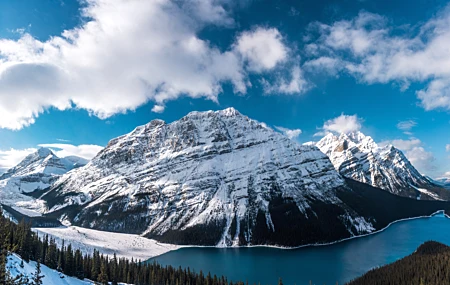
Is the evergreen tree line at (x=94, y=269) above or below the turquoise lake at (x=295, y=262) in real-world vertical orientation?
above

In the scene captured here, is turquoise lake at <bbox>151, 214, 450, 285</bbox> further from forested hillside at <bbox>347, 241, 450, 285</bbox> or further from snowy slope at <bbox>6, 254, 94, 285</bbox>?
snowy slope at <bbox>6, 254, 94, 285</bbox>

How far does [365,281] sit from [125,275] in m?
84.1

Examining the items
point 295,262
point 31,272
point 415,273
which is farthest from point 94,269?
point 415,273

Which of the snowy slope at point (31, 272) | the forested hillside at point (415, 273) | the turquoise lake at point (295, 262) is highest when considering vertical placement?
the snowy slope at point (31, 272)

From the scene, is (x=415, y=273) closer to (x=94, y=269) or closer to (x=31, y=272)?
(x=94, y=269)

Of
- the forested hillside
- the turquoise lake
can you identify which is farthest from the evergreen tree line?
the forested hillside

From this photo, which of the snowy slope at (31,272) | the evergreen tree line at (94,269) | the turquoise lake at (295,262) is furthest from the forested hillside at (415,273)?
the snowy slope at (31,272)

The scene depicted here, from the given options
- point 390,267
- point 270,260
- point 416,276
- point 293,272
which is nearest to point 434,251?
point 390,267

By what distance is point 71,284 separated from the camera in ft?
280

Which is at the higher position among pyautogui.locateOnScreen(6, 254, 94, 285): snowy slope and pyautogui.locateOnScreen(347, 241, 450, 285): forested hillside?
pyautogui.locateOnScreen(6, 254, 94, 285): snowy slope

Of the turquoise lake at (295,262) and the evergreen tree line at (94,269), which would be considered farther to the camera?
the turquoise lake at (295,262)

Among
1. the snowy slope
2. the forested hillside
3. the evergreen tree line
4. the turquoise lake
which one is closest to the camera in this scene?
the snowy slope

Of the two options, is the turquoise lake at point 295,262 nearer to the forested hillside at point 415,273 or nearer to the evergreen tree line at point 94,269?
the forested hillside at point 415,273

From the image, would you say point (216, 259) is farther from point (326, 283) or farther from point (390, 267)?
point (390, 267)
